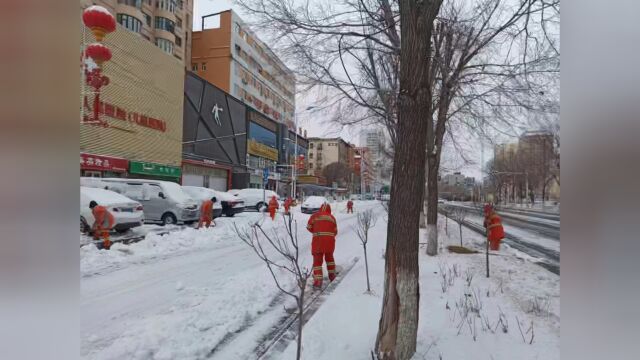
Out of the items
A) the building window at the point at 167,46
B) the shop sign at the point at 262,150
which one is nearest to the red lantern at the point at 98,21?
the building window at the point at 167,46

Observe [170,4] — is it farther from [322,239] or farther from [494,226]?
[494,226]

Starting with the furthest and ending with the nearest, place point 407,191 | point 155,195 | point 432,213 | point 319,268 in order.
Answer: point 432,213
point 319,268
point 155,195
point 407,191

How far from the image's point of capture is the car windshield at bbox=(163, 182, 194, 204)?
4.09 metres

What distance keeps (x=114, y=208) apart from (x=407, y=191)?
11.8ft

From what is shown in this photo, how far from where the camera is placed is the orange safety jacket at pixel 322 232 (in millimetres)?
5105

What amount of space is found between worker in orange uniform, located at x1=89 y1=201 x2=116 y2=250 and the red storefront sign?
1.48 metres

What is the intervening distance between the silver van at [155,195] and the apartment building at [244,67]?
1.73 meters

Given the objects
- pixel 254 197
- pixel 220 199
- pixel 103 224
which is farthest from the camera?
pixel 254 197

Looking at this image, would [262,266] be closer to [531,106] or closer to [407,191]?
[407,191]

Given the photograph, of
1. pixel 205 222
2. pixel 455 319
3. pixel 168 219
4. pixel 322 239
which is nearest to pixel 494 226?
pixel 322 239

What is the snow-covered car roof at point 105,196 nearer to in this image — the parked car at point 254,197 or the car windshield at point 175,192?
the car windshield at point 175,192

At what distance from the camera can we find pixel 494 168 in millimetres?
11328

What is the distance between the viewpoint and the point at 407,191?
2.65 metres
